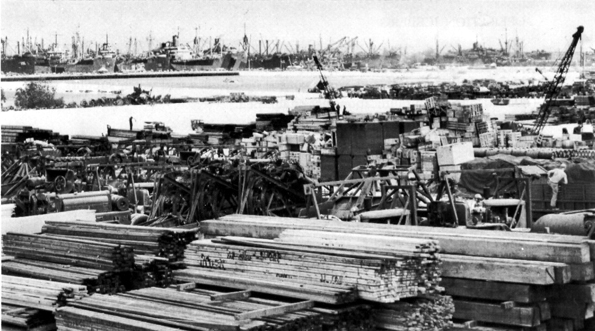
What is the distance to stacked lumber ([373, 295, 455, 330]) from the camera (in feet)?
29.7

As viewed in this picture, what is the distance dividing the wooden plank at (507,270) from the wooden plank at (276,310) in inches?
89.0

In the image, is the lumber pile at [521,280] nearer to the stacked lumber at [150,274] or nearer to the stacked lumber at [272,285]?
the stacked lumber at [272,285]

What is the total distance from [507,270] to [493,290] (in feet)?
1.04

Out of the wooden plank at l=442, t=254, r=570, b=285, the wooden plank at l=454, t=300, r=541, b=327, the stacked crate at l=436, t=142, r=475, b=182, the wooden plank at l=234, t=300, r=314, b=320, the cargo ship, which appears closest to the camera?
the wooden plank at l=234, t=300, r=314, b=320

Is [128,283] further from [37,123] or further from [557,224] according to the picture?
[37,123]

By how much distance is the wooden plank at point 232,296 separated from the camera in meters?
9.31

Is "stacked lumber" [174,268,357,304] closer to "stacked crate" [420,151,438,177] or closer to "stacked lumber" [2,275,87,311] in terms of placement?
"stacked lumber" [2,275,87,311]

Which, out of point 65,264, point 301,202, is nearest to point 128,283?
point 65,264

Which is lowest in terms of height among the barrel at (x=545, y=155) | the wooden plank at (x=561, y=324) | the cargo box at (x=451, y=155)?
the wooden plank at (x=561, y=324)

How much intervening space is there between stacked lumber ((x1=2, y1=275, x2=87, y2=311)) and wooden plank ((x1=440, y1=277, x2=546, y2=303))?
3.98 metres

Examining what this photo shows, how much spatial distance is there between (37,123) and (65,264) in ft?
183

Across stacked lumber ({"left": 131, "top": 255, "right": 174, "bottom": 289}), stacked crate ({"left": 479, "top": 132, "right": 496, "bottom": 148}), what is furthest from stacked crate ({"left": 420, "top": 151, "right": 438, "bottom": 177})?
stacked lumber ({"left": 131, "top": 255, "right": 174, "bottom": 289})

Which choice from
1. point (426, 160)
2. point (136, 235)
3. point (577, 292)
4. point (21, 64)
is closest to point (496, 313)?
point (577, 292)

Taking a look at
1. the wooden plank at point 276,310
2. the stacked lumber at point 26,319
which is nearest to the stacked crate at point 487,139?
the stacked lumber at point 26,319
